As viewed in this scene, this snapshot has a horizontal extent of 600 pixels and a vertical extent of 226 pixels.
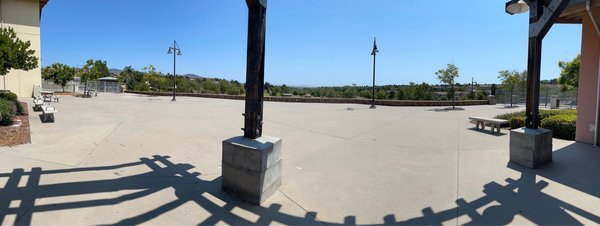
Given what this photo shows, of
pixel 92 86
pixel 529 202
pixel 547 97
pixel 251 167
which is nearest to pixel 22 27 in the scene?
pixel 92 86

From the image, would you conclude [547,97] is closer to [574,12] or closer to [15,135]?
[574,12]

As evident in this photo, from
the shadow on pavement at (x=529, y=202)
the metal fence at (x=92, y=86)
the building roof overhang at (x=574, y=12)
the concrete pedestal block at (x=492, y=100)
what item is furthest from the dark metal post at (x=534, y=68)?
the metal fence at (x=92, y=86)

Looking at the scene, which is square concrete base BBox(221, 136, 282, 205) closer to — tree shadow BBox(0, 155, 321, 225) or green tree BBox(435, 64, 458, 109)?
tree shadow BBox(0, 155, 321, 225)

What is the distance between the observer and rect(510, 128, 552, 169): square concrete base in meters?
5.47

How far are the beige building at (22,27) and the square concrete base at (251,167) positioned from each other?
25159 mm

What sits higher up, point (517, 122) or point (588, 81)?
point (588, 81)

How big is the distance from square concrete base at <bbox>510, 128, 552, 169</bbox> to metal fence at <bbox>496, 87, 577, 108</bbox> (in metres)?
22.3

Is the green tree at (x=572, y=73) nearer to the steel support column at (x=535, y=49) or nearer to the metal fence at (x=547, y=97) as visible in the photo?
the metal fence at (x=547, y=97)

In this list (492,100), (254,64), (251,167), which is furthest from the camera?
(492,100)

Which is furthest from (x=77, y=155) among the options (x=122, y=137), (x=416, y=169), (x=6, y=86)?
(x=6, y=86)

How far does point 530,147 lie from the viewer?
5.50 meters

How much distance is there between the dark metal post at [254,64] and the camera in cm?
397

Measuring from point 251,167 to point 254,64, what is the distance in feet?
4.34

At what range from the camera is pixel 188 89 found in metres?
41.0
